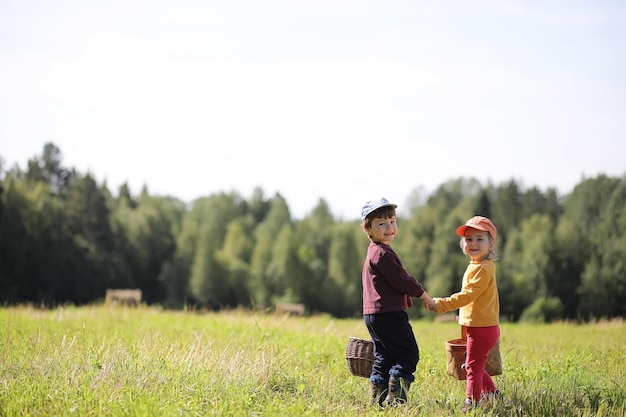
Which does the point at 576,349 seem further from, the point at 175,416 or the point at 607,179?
the point at 607,179

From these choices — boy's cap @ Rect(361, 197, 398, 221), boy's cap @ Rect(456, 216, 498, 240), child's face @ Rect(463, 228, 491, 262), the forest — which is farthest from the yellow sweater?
the forest

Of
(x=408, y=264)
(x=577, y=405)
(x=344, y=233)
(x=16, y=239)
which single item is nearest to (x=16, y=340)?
(x=577, y=405)

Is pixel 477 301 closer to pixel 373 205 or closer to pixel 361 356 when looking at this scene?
pixel 361 356

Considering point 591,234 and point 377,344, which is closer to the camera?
point 377,344

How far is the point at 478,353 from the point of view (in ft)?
23.7

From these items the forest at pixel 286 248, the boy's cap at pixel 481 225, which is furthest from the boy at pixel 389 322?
the forest at pixel 286 248

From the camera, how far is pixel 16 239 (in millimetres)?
53938

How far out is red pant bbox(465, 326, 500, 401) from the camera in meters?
7.19

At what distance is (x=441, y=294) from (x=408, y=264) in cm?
1003

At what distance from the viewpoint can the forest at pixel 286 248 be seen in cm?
5516

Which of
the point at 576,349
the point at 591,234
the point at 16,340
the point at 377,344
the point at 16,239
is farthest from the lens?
the point at 591,234

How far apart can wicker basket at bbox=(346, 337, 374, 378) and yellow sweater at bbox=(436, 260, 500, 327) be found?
0.82m

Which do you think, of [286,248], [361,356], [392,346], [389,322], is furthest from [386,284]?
[286,248]

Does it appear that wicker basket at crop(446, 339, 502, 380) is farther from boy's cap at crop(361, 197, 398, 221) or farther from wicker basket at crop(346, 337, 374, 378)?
boy's cap at crop(361, 197, 398, 221)
